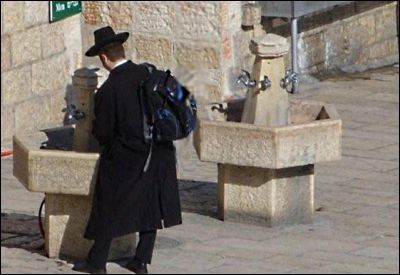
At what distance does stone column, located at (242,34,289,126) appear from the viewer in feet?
32.8

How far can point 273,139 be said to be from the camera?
9.66 m

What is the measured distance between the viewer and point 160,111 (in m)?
8.63

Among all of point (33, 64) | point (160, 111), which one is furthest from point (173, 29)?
point (160, 111)

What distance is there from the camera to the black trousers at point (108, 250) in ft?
28.7

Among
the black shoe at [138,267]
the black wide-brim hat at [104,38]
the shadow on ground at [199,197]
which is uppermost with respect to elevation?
the black wide-brim hat at [104,38]

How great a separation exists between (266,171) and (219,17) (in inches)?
159

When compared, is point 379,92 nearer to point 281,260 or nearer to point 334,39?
point 334,39

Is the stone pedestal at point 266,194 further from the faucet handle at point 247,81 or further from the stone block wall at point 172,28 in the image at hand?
the stone block wall at point 172,28

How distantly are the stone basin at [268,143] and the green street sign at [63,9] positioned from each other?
9.66ft

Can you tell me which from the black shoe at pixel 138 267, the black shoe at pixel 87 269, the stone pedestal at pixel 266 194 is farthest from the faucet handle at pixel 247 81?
the black shoe at pixel 87 269

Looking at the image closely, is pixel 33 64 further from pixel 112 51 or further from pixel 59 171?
pixel 112 51

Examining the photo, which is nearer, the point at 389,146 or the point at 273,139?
the point at 273,139

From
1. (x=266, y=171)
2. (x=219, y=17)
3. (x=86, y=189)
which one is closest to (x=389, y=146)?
(x=219, y=17)

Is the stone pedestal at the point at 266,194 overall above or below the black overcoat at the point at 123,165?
below
